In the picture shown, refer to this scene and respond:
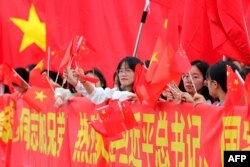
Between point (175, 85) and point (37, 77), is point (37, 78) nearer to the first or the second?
point (37, 77)

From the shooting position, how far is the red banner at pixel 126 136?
654 cm

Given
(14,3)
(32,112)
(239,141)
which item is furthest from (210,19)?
(14,3)

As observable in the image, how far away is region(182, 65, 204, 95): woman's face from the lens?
8.04 m

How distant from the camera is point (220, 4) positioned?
8.23m

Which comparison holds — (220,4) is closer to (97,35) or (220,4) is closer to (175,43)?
(175,43)

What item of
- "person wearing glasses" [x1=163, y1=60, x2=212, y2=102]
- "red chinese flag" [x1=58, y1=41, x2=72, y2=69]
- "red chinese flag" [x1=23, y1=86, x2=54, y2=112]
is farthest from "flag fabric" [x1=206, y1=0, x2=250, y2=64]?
"red chinese flag" [x1=23, y1=86, x2=54, y2=112]

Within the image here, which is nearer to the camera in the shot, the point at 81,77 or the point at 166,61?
the point at 166,61

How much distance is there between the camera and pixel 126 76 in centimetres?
850

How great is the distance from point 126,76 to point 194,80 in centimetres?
71

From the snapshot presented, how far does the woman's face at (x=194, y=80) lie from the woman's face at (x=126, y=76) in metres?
0.59

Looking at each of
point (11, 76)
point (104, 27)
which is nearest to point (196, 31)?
point (104, 27)

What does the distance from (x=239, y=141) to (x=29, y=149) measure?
189 inches

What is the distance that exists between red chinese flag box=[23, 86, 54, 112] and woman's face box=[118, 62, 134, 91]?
1.62 metres

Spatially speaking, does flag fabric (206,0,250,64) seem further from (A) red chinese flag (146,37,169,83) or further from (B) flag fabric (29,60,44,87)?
(B) flag fabric (29,60,44,87)
